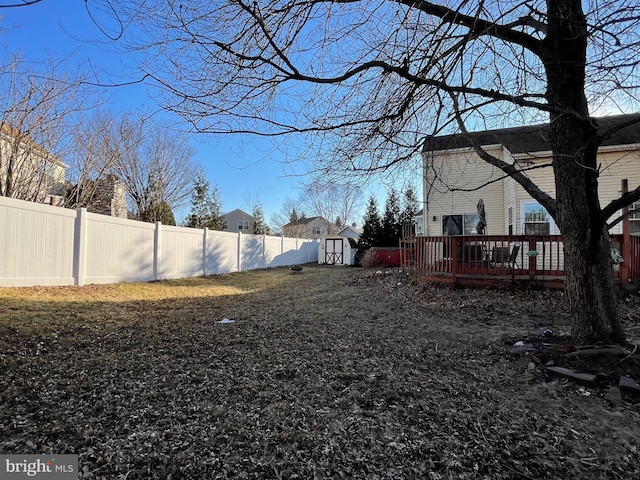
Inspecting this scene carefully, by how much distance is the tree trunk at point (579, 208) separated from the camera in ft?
10.4

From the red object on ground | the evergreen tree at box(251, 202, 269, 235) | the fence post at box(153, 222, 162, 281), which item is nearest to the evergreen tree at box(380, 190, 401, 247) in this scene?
the red object on ground

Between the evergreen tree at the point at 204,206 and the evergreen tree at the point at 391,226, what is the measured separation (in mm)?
11525

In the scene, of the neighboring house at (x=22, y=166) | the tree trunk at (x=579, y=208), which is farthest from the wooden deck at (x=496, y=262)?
the neighboring house at (x=22, y=166)

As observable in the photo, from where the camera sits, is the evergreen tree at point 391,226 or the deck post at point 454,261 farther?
→ the evergreen tree at point 391,226

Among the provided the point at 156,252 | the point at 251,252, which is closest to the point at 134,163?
the point at 251,252

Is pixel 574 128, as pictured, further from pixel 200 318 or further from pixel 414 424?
pixel 200 318

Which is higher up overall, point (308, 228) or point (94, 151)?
point (94, 151)

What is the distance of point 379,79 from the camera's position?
11.8ft

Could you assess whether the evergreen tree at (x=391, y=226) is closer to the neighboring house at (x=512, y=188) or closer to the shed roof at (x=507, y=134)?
the neighboring house at (x=512, y=188)

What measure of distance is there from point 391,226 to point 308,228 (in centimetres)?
Result: 2224

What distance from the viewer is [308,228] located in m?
43.8

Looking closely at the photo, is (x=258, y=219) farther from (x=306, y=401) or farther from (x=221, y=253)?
(x=306, y=401)

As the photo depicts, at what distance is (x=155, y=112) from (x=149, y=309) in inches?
158

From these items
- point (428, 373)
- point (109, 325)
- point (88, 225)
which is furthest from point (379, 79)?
point (88, 225)
